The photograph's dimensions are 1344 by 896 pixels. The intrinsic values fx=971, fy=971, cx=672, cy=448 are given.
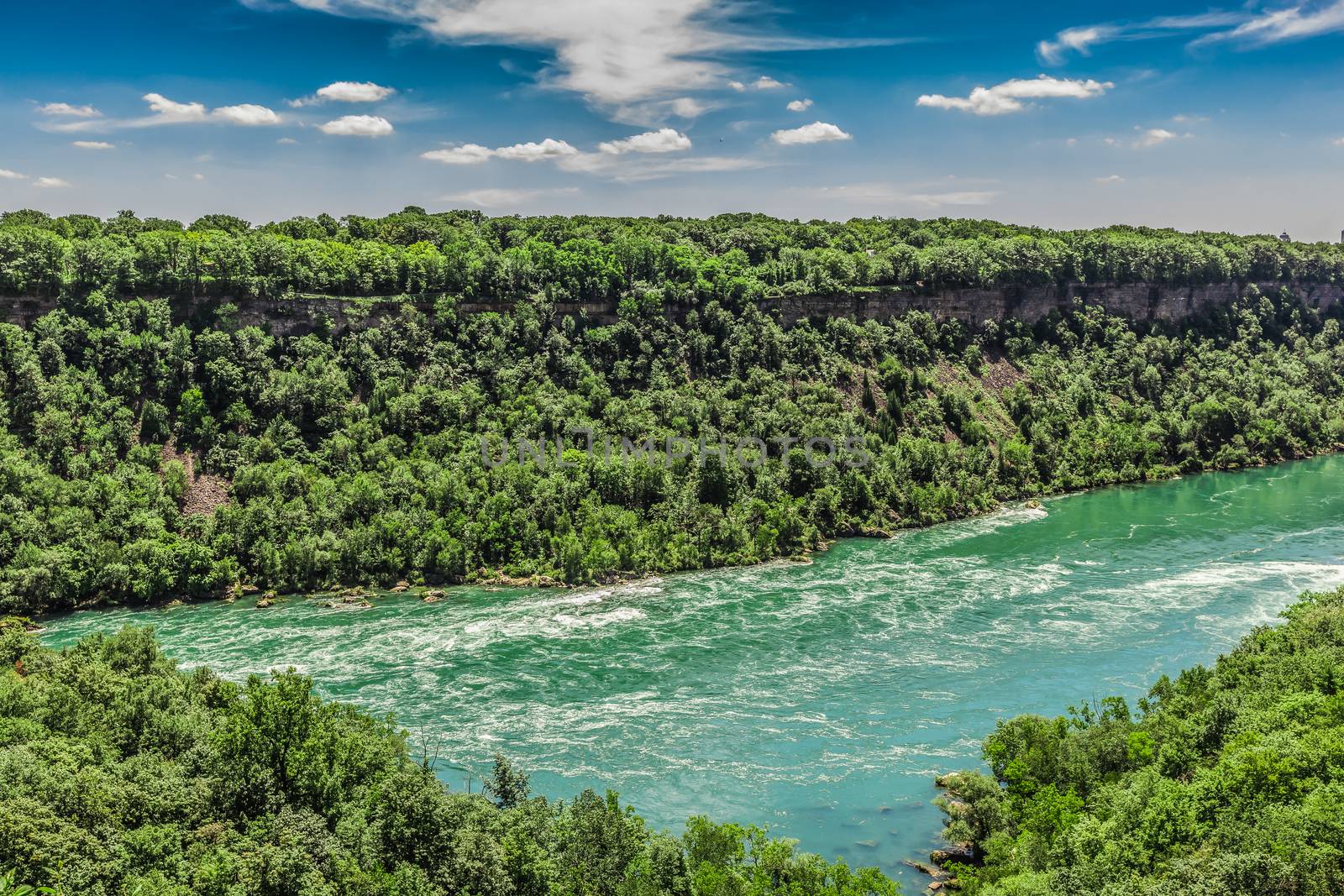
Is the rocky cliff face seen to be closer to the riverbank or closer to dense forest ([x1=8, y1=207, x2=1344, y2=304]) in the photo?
dense forest ([x1=8, y1=207, x2=1344, y2=304])

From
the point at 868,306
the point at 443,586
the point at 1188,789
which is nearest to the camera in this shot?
the point at 1188,789

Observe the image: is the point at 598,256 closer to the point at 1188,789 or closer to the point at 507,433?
the point at 507,433

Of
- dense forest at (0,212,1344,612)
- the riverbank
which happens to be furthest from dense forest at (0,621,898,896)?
dense forest at (0,212,1344,612)

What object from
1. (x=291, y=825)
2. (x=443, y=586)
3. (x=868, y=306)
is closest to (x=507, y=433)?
(x=443, y=586)

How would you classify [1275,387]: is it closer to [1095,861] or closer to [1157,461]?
[1157,461]

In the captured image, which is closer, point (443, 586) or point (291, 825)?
point (291, 825)

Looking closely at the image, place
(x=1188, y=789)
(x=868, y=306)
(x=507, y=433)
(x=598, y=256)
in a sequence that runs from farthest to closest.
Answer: (x=868, y=306) → (x=598, y=256) → (x=507, y=433) → (x=1188, y=789)

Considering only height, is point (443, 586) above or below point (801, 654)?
above

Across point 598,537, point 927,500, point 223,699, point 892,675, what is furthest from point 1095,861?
point 927,500
